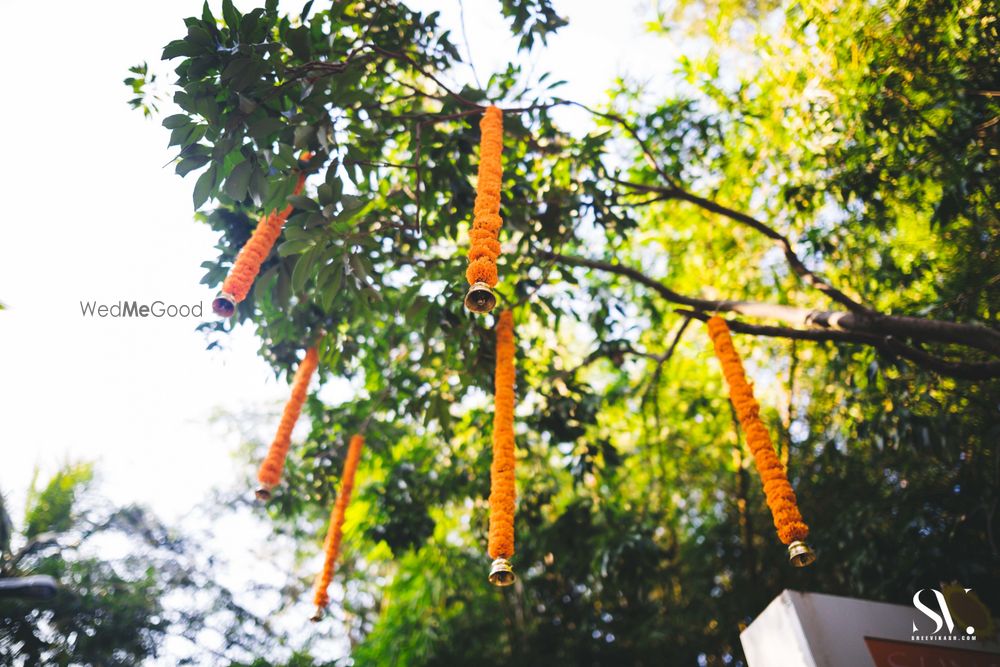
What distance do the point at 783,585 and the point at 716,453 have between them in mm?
1266

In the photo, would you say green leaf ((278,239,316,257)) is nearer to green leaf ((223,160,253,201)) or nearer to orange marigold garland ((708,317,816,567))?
green leaf ((223,160,253,201))

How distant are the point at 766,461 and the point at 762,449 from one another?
6cm

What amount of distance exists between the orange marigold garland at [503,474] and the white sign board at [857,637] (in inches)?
50.9

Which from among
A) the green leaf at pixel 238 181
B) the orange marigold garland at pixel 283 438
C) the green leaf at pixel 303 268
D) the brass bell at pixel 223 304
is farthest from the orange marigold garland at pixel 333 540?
the green leaf at pixel 238 181

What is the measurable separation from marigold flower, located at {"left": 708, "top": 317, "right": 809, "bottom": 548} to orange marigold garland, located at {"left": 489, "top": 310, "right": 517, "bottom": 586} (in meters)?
0.86

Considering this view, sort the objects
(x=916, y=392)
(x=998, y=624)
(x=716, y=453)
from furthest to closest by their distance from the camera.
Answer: (x=716, y=453), (x=916, y=392), (x=998, y=624)

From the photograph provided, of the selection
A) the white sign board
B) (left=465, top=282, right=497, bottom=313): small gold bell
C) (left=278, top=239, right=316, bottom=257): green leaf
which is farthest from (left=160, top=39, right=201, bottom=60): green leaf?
the white sign board

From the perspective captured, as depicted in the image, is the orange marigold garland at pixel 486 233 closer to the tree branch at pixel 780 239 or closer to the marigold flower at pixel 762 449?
the marigold flower at pixel 762 449

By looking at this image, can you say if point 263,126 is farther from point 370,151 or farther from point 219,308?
point 370,151

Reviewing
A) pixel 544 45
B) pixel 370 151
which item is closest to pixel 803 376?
pixel 544 45

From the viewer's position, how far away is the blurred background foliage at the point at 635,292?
8.61 feet

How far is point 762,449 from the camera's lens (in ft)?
6.91

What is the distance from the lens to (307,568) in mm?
7801

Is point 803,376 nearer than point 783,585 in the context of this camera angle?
No
